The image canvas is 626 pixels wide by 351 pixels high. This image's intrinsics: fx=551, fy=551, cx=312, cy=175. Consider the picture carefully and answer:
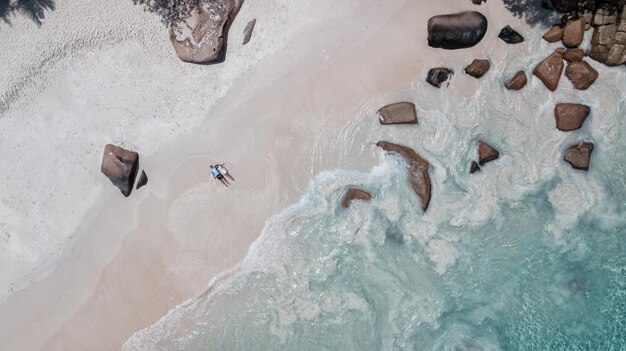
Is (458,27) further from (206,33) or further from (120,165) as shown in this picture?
(120,165)

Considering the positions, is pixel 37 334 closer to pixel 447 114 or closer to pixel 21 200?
pixel 21 200

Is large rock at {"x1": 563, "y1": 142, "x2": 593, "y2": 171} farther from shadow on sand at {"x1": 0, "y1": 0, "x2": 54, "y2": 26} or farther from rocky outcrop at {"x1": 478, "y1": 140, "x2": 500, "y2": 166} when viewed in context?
shadow on sand at {"x1": 0, "y1": 0, "x2": 54, "y2": 26}

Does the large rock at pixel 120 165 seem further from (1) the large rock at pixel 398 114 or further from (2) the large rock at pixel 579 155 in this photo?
(2) the large rock at pixel 579 155

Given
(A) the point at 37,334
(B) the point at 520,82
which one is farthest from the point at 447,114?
(A) the point at 37,334

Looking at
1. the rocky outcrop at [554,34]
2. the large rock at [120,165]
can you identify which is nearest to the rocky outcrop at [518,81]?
the rocky outcrop at [554,34]

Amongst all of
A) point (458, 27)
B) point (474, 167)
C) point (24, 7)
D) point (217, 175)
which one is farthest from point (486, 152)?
point (24, 7)
